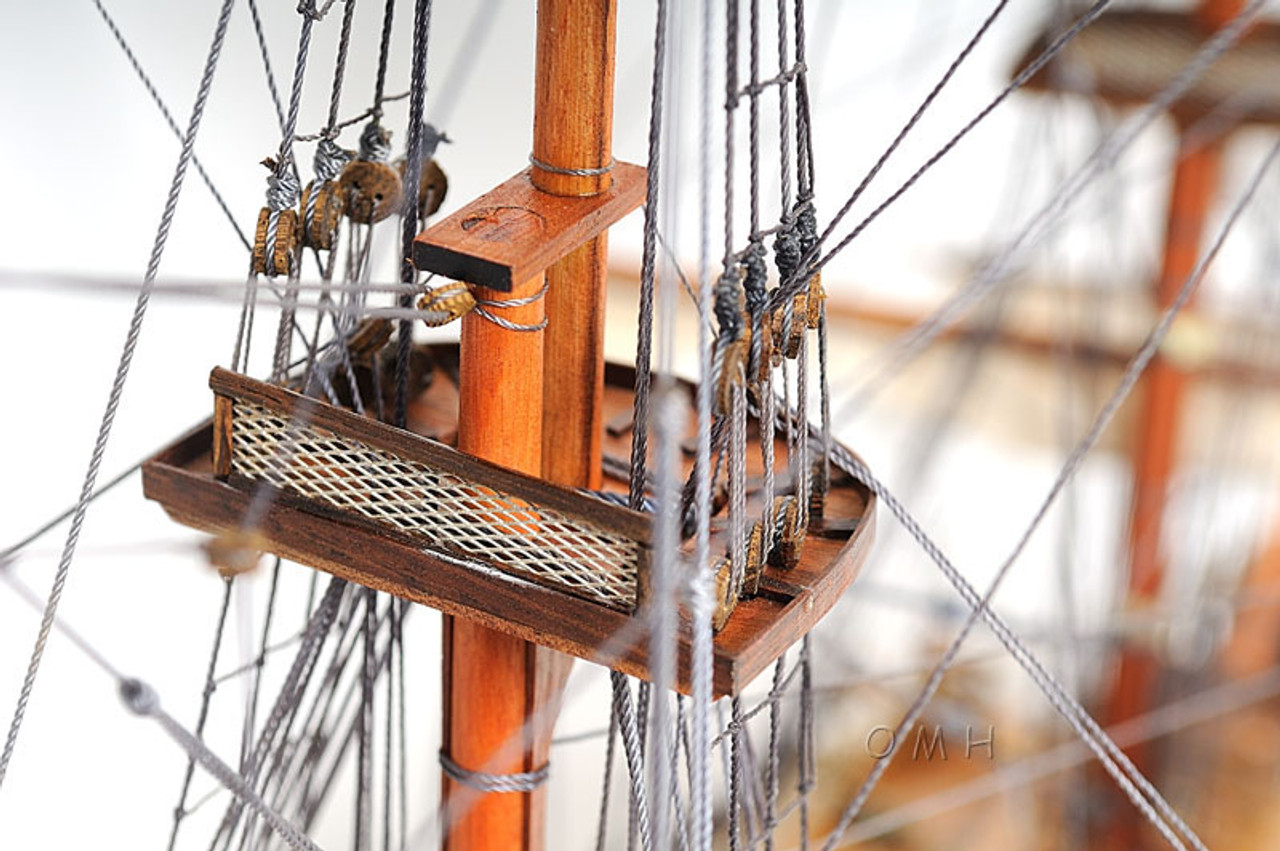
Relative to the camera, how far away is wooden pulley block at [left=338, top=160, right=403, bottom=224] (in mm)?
1010

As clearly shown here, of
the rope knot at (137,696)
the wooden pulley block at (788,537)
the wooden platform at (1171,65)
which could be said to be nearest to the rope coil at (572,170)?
the wooden pulley block at (788,537)

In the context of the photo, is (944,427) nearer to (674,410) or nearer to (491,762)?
(491,762)

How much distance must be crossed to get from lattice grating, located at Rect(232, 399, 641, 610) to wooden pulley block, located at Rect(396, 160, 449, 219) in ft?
0.67

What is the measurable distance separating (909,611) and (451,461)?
1.92 m

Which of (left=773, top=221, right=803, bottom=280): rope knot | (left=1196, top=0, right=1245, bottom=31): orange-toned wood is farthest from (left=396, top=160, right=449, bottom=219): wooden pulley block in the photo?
(left=1196, top=0, right=1245, bottom=31): orange-toned wood

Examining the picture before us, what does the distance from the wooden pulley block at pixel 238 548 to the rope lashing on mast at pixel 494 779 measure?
0.23 m

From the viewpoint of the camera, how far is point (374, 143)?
102 centimetres

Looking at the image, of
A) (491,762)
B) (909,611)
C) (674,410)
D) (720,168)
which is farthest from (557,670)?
(909,611)

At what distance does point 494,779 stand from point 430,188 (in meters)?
0.38

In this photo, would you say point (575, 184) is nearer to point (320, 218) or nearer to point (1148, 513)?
point (320, 218)

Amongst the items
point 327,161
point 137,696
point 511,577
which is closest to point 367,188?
point 327,161

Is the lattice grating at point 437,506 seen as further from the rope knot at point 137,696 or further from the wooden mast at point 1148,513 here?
the wooden mast at point 1148,513

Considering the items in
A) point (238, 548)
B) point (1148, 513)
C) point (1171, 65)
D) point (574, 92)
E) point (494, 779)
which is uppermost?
point (574, 92)

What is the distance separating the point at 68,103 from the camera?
130cm
